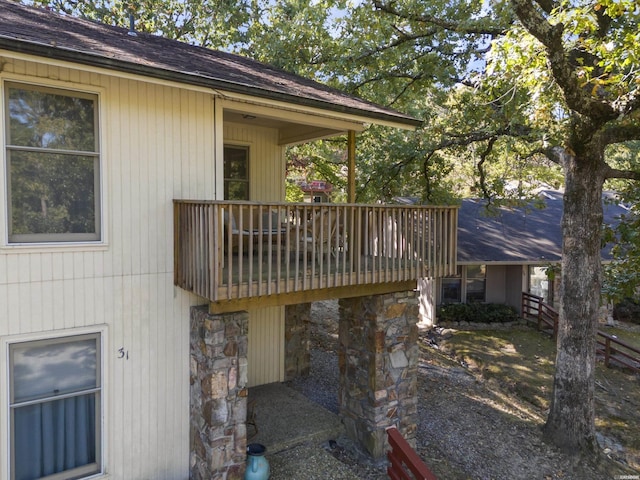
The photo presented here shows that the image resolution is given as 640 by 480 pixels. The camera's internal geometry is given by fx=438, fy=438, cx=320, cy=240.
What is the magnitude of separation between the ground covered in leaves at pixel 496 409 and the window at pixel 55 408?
11.7 feet

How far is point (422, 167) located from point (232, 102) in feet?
24.3

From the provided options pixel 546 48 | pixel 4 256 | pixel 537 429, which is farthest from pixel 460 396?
pixel 4 256

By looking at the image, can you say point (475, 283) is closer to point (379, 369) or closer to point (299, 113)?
point (379, 369)

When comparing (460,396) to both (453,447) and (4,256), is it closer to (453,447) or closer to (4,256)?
(453,447)

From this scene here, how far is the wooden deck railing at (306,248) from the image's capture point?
4582mm

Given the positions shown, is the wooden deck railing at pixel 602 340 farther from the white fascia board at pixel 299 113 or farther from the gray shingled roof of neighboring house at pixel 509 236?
the white fascia board at pixel 299 113

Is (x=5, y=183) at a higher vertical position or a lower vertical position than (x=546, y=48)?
lower

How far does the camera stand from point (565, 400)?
8000mm

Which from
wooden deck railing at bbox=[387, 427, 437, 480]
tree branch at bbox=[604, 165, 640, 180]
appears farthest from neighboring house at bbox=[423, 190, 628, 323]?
wooden deck railing at bbox=[387, 427, 437, 480]

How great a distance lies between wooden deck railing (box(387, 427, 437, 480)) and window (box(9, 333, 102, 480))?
3.72 metres

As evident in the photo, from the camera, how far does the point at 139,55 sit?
496 cm

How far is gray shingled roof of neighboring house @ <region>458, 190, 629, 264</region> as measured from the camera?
13.8m

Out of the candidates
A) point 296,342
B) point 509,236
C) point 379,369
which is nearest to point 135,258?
point 379,369

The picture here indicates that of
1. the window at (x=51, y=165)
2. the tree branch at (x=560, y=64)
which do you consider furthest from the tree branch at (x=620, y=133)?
the window at (x=51, y=165)
